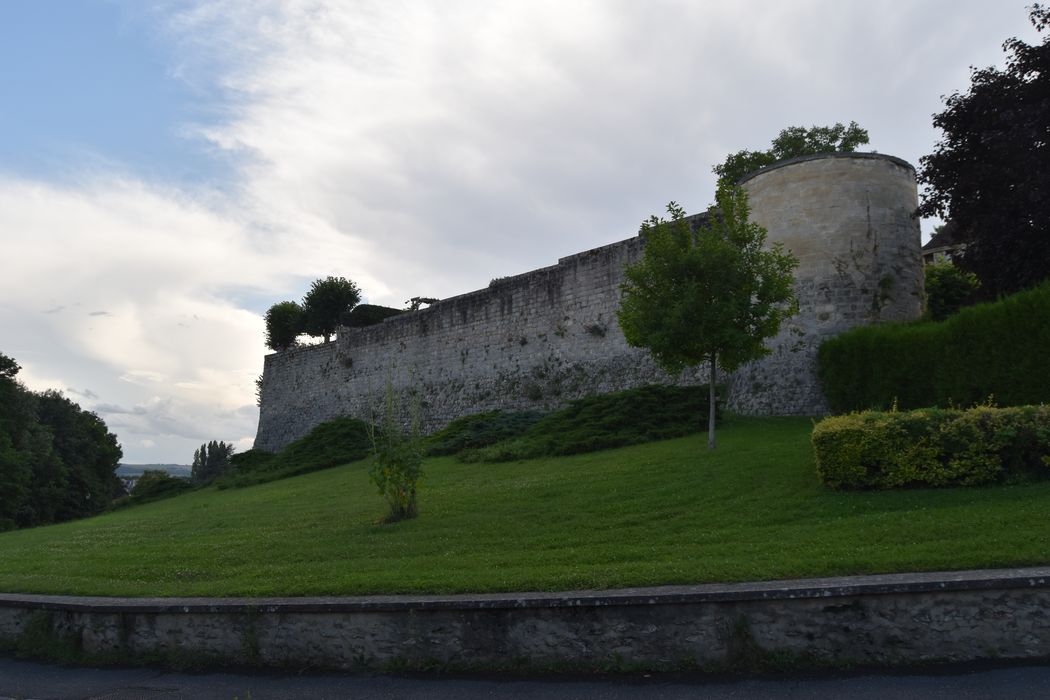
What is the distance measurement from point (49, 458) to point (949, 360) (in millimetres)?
39275

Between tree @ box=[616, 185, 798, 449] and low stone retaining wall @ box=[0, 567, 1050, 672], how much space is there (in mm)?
7898

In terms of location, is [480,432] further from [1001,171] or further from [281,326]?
[281,326]

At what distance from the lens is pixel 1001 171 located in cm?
1488

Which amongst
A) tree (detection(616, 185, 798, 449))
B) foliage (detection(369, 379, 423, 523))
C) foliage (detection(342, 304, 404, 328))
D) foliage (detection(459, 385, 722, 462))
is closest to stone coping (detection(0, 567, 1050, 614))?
foliage (detection(369, 379, 423, 523))

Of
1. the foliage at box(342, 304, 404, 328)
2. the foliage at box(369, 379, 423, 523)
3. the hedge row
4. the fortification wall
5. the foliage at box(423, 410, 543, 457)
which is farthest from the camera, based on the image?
the foliage at box(342, 304, 404, 328)

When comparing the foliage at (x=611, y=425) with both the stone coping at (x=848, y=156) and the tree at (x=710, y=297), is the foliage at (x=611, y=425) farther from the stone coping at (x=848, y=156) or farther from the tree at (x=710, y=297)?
the stone coping at (x=848, y=156)

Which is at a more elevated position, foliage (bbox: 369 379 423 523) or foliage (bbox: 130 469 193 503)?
foliage (bbox: 369 379 423 523)

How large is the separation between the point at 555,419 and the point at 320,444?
12.4 metres

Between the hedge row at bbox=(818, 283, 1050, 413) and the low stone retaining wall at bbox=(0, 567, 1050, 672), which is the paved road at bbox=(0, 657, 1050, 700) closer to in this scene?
the low stone retaining wall at bbox=(0, 567, 1050, 672)

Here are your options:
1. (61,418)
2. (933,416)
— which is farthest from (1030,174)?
(61,418)

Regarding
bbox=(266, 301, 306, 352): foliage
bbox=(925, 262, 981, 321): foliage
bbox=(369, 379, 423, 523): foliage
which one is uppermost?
bbox=(266, 301, 306, 352): foliage

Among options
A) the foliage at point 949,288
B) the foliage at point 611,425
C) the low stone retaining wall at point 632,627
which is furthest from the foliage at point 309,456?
the low stone retaining wall at point 632,627

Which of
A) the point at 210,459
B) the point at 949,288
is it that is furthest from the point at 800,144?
the point at 210,459

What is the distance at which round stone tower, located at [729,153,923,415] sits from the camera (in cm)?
1634
